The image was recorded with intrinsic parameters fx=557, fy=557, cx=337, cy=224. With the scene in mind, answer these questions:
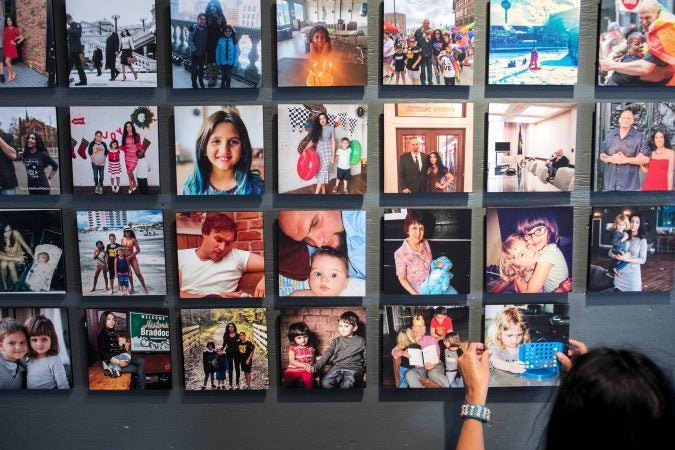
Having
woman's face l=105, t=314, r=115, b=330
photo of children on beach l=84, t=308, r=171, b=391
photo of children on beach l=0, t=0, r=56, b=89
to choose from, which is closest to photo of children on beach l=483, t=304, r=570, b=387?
photo of children on beach l=84, t=308, r=171, b=391

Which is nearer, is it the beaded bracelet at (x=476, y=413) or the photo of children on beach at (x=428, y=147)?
the beaded bracelet at (x=476, y=413)

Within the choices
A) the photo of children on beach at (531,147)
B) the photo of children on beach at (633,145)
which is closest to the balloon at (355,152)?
the photo of children on beach at (531,147)

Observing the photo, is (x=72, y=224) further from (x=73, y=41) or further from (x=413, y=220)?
(x=413, y=220)

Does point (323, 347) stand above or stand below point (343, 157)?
below

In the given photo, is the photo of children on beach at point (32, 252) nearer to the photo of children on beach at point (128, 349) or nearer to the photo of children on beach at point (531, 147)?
the photo of children on beach at point (128, 349)

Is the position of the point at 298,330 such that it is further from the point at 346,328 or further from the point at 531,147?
the point at 531,147

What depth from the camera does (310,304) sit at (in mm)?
1518

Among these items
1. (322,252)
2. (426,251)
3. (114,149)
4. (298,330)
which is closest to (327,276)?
(322,252)

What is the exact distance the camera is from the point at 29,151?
1484mm

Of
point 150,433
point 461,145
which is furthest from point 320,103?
point 150,433

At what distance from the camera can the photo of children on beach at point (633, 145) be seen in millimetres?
1468

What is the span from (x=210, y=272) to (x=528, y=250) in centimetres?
86

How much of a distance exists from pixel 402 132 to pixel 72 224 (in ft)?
3.03

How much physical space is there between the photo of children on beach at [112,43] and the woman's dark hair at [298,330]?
75 centimetres
